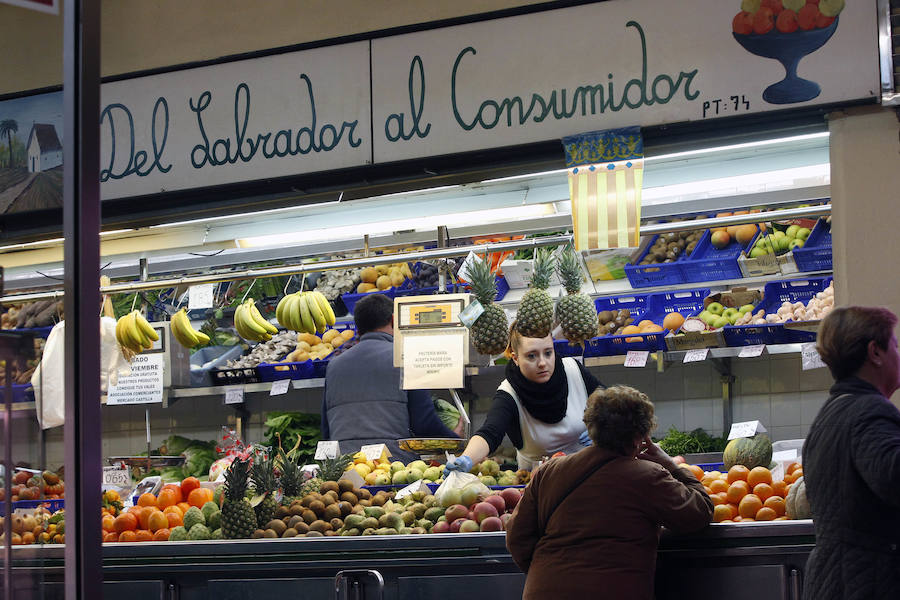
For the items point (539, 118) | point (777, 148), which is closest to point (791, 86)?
point (777, 148)

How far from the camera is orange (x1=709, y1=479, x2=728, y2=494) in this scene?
418 centimetres

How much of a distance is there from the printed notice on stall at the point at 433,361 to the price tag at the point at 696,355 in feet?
4.76

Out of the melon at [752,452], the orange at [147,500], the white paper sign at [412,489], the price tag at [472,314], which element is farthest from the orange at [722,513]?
the orange at [147,500]

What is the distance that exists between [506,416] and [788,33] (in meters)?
2.51

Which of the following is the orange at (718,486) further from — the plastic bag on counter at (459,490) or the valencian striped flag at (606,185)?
the valencian striped flag at (606,185)

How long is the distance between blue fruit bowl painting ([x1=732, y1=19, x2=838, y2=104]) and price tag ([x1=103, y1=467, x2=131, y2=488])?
15.2 ft

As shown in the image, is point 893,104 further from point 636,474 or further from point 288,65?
point 288,65

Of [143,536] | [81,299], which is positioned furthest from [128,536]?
[81,299]

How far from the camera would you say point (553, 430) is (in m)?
5.75

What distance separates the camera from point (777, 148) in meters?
4.76

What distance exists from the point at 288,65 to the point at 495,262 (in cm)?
245

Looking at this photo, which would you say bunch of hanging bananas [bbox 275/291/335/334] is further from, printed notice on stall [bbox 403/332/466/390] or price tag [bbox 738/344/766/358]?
price tag [bbox 738/344/766/358]

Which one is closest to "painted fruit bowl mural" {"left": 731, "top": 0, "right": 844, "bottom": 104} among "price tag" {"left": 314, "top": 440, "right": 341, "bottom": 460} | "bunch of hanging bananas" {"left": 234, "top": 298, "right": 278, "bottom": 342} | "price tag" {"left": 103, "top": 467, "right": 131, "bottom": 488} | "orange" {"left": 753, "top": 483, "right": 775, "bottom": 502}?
"orange" {"left": 753, "top": 483, "right": 775, "bottom": 502}

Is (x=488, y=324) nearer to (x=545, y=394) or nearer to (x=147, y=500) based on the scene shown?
(x=545, y=394)
